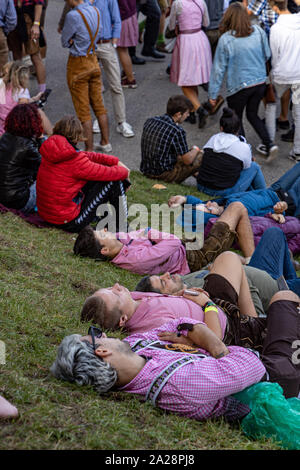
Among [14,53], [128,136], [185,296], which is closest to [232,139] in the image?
[128,136]

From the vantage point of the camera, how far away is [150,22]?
11.6 m

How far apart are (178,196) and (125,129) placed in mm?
2927

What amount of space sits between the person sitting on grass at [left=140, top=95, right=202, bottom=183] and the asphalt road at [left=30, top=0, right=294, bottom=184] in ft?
1.73

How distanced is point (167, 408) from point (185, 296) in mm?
1090

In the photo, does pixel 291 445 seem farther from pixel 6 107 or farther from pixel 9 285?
pixel 6 107

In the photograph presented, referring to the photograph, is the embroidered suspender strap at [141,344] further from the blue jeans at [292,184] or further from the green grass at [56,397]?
the blue jeans at [292,184]

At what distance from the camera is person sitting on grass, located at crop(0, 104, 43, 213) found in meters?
6.17

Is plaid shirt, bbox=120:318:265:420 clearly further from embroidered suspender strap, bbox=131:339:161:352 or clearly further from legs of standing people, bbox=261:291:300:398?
legs of standing people, bbox=261:291:300:398

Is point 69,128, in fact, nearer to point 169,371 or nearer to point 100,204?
point 100,204

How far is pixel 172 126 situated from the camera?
7695 mm

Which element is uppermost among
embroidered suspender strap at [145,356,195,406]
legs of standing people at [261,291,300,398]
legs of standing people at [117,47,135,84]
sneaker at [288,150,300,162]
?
legs of standing people at [117,47,135,84]

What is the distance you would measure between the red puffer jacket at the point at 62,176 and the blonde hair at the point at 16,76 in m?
1.70

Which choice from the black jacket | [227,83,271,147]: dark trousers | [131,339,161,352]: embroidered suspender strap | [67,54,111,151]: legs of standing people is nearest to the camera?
[131,339,161,352]: embroidered suspender strap

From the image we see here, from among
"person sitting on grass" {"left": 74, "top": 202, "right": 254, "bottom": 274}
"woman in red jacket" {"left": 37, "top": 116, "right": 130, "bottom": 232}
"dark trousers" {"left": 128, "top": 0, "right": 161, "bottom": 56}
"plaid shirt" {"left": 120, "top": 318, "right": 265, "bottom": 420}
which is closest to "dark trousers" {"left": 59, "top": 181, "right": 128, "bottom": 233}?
"woman in red jacket" {"left": 37, "top": 116, "right": 130, "bottom": 232}
